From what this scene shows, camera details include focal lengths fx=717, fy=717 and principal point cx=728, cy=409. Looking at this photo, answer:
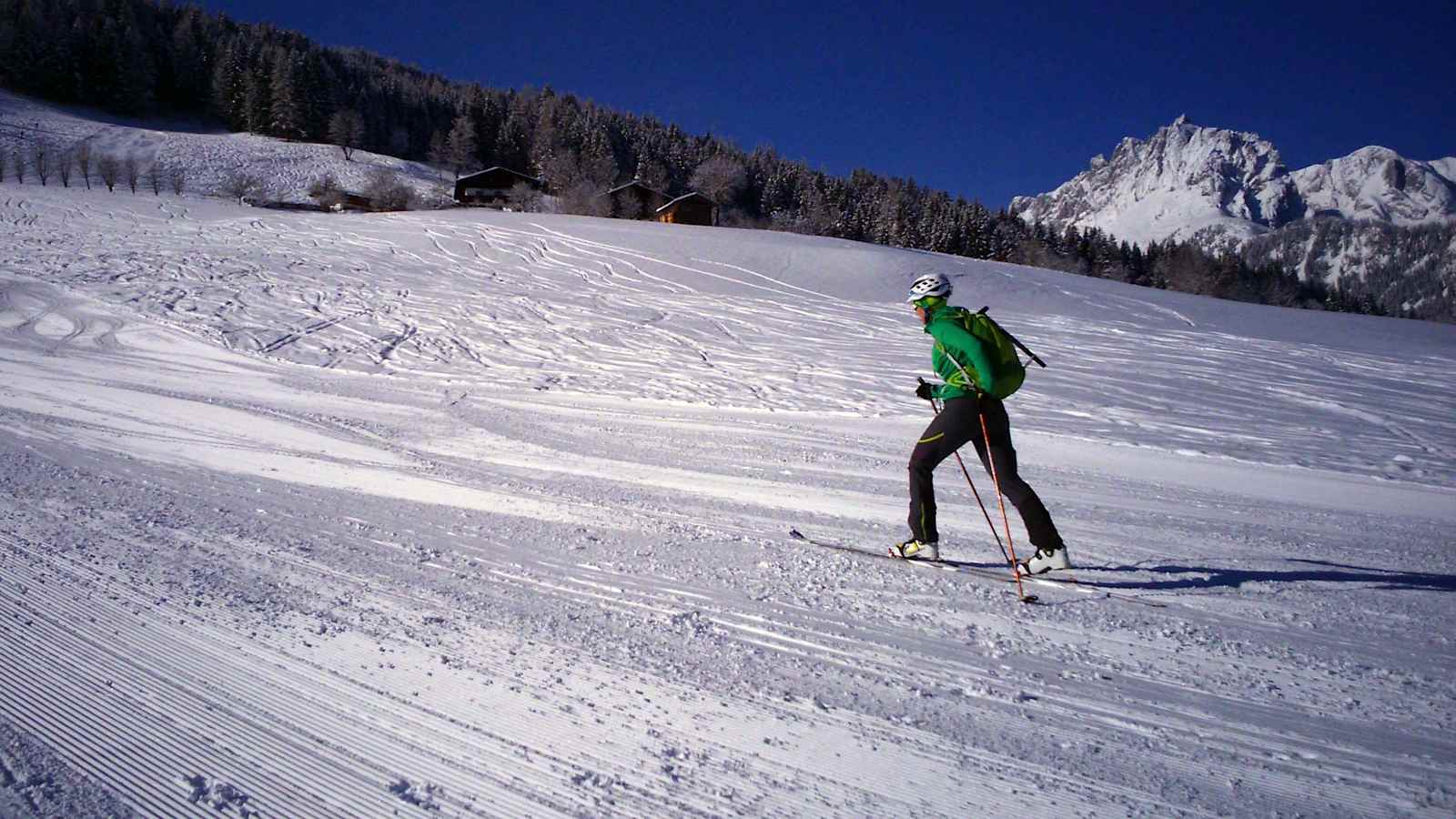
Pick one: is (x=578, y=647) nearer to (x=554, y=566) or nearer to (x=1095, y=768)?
(x=554, y=566)

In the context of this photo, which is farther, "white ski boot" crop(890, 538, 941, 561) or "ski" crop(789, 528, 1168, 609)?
"white ski boot" crop(890, 538, 941, 561)

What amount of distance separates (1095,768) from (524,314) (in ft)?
59.9

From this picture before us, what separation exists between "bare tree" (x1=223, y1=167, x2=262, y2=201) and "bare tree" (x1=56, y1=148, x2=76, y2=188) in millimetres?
9891

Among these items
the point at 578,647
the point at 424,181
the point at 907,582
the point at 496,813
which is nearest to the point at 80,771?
the point at 496,813

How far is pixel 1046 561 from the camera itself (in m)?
4.89

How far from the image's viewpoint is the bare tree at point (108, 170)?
55.4 meters

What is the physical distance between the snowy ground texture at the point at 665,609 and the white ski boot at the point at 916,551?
0.25 m

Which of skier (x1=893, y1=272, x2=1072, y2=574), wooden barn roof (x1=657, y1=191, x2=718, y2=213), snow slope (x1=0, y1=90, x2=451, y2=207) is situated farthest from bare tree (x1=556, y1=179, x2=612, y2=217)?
skier (x1=893, y1=272, x2=1072, y2=574)

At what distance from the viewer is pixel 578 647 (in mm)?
3523

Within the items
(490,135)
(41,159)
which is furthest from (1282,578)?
(490,135)

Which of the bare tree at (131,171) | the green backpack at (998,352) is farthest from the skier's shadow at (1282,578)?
the bare tree at (131,171)

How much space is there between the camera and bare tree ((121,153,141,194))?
5516 cm

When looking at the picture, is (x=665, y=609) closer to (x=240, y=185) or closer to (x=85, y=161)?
(x=240, y=185)

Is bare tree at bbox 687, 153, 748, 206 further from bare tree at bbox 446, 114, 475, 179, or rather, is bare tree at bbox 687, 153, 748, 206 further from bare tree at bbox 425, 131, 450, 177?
bare tree at bbox 425, 131, 450, 177
